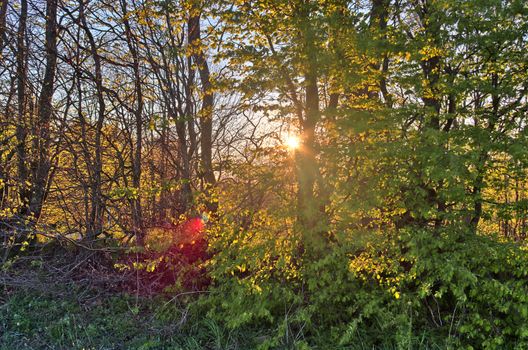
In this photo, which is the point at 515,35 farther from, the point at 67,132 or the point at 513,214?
the point at 67,132

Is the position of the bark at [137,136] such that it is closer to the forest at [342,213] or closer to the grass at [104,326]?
the forest at [342,213]

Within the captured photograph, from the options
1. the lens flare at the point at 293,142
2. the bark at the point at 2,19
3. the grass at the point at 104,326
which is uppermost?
the bark at the point at 2,19

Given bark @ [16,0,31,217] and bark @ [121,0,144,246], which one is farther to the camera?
bark @ [16,0,31,217]

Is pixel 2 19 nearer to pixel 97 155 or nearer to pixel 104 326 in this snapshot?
pixel 97 155

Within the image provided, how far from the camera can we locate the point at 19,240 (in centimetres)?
677

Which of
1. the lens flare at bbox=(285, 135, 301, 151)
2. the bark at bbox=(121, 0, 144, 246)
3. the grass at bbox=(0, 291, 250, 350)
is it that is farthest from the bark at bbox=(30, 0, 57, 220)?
the lens flare at bbox=(285, 135, 301, 151)

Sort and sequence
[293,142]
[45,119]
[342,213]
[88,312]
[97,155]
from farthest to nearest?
[45,119] < [97,155] < [88,312] < [293,142] < [342,213]

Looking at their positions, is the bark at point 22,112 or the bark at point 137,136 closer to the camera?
the bark at point 137,136

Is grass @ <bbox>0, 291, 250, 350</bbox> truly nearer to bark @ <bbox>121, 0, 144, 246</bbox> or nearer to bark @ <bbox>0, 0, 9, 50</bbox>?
bark @ <bbox>121, 0, 144, 246</bbox>

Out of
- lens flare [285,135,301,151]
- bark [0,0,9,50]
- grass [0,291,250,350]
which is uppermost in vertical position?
bark [0,0,9,50]

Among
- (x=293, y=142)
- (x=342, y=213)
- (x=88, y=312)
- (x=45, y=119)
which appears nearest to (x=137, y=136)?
(x=45, y=119)

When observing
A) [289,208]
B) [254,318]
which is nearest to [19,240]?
[254,318]

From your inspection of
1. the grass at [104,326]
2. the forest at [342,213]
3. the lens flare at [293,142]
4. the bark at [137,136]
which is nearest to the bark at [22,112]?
the forest at [342,213]

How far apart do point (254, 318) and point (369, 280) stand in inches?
55.1
